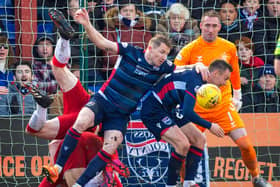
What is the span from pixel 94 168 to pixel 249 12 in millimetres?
4265

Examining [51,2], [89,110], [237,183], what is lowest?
[237,183]

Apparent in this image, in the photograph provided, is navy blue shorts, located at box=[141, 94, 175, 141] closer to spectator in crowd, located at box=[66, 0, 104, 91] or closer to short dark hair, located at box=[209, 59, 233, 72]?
short dark hair, located at box=[209, 59, 233, 72]

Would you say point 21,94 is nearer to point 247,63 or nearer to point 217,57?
point 217,57

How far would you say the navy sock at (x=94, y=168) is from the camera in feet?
24.9

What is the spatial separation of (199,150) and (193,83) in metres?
0.86

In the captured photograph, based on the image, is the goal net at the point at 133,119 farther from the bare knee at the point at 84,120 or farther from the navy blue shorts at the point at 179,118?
the bare knee at the point at 84,120

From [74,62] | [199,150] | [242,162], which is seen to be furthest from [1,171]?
[242,162]

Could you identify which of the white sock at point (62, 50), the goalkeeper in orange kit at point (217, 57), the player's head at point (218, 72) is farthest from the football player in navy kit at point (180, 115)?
the white sock at point (62, 50)

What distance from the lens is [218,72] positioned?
8203 millimetres

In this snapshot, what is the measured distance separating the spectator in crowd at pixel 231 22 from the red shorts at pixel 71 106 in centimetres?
300

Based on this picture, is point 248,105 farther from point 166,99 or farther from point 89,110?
point 89,110

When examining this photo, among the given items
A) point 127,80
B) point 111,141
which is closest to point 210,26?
point 127,80

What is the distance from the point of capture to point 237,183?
947 cm

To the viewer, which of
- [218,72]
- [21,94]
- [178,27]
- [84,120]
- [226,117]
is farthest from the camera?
[178,27]
